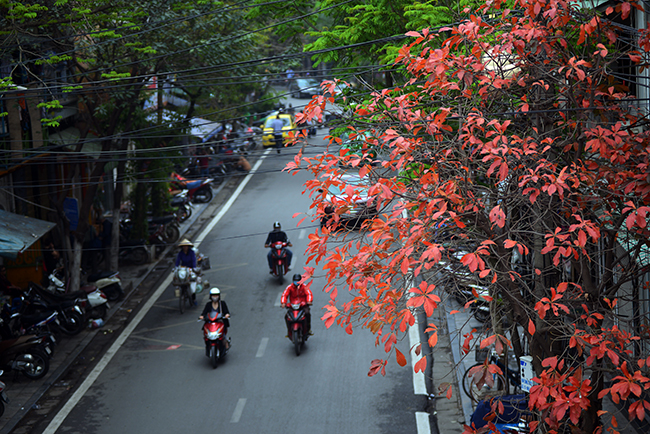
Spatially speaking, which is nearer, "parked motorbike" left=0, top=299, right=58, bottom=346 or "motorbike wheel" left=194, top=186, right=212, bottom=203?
"parked motorbike" left=0, top=299, right=58, bottom=346

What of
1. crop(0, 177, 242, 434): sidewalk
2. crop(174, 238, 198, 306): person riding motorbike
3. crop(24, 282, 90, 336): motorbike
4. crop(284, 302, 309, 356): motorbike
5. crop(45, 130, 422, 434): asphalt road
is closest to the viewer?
crop(45, 130, 422, 434): asphalt road

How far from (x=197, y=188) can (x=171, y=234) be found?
5090 millimetres

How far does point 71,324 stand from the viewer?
13203 millimetres

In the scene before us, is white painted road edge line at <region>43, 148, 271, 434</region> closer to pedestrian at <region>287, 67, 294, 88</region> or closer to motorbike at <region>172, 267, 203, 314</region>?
motorbike at <region>172, 267, 203, 314</region>

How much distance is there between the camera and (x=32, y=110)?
14.4 m

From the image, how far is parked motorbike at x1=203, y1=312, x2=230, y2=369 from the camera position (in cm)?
1154

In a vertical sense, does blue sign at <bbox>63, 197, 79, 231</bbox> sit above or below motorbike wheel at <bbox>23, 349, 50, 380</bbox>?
above

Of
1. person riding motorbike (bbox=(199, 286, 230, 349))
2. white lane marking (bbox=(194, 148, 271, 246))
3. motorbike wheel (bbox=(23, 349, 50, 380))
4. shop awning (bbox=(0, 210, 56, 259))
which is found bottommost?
white lane marking (bbox=(194, 148, 271, 246))

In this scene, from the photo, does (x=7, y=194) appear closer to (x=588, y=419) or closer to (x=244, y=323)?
(x=244, y=323)

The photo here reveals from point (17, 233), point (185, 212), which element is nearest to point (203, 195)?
point (185, 212)

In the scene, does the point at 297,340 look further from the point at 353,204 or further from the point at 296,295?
the point at 353,204

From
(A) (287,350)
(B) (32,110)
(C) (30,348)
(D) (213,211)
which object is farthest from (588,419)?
(D) (213,211)

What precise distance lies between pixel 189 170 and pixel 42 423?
18.0 meters

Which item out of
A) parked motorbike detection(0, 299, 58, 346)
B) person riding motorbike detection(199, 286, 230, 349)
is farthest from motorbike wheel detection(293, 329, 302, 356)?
parked motorbike detection(0, 299, 58, 346)
